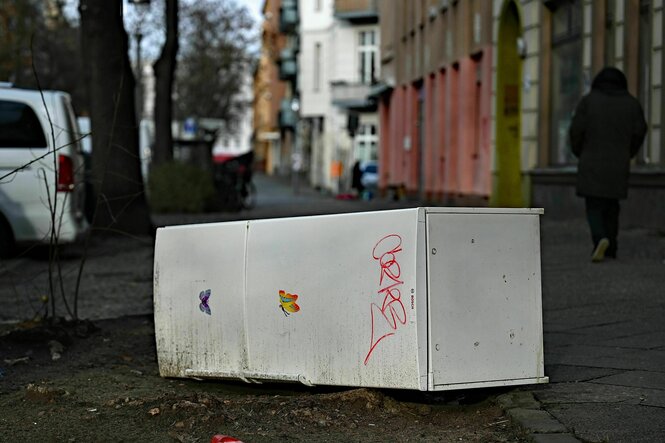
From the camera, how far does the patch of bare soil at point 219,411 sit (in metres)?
5.86

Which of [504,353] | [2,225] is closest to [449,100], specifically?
[2,225]

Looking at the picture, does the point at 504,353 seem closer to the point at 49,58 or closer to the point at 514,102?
the point at 514,102

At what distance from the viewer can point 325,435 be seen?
5.83 m

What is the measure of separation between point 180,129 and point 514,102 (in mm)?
49608

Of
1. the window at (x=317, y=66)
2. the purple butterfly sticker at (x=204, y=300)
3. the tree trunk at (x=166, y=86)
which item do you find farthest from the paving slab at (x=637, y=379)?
the window at (x=317, y=66)

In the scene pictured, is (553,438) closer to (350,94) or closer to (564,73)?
(564,73)

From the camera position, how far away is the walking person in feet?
44.5

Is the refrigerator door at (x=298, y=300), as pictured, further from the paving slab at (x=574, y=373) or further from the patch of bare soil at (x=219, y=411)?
the paving slab at (x=574, y=373)

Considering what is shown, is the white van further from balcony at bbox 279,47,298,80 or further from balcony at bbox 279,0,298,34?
balcony at bbox 279,47,298,80

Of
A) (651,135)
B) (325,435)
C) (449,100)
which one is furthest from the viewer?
(449,100)

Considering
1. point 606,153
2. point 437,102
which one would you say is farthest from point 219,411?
point 437,102

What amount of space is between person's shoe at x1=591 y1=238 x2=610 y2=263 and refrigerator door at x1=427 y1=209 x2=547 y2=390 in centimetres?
729

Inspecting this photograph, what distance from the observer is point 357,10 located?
200 feet

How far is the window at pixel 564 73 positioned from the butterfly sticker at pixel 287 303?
49.4ft
